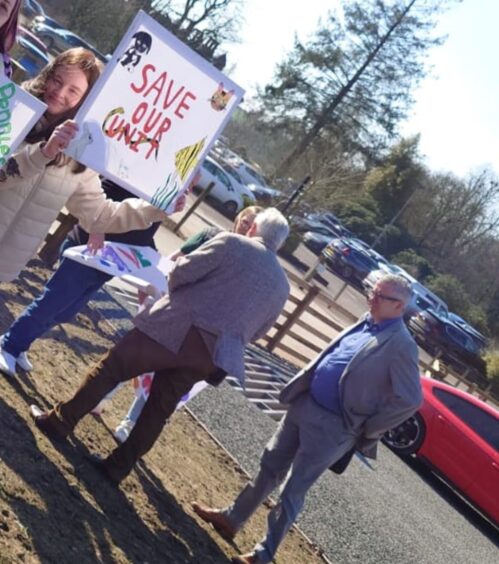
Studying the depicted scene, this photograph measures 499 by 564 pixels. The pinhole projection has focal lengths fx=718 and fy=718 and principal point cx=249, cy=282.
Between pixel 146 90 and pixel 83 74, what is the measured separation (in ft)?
1.02

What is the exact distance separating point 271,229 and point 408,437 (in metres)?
7.10

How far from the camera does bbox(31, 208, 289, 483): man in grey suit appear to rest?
12.0 ft

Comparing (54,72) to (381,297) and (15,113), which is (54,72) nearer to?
(15,113)

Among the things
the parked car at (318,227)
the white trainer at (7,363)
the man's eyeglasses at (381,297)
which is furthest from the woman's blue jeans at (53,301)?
the parked car at (318,227)

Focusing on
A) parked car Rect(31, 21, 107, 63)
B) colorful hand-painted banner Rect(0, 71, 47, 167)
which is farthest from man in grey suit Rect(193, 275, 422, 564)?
parked car Rect(31, 21, 107, 63)

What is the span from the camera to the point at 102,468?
12.9ft

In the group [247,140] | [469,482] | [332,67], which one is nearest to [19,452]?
[469,482]

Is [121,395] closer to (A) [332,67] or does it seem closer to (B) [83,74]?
(B) [83,74]

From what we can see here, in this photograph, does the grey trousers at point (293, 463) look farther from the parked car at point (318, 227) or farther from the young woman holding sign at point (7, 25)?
the parked car at point (318, 227)

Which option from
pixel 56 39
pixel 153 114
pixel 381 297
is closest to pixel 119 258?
pixel 153 114

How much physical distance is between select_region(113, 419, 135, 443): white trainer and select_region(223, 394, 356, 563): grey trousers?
78 cm

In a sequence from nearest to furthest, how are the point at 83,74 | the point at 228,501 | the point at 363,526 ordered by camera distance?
the point at 83,74
the point at 228,501
the point at 363,526

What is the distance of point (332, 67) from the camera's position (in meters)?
36.6

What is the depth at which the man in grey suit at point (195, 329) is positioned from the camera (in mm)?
3645
